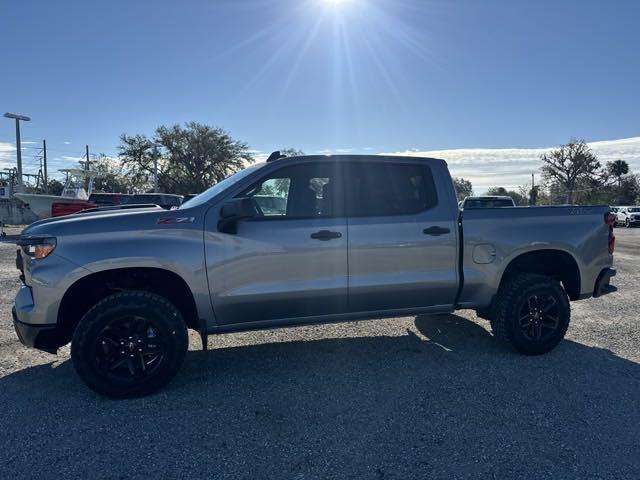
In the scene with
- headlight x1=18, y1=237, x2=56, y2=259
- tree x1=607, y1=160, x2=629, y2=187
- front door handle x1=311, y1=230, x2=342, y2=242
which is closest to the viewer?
headlight x1=18, y1=237, x2=56, y2=259

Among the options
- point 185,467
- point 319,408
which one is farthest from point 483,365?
point 185,467

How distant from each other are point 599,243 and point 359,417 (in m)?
3.16

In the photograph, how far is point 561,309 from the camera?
173 inches

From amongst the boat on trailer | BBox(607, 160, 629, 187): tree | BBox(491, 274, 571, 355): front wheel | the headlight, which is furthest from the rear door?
BBox(607, 160, 629, 187): tree

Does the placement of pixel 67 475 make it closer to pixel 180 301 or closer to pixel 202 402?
pixel 202 402

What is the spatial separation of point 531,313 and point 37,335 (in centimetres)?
436

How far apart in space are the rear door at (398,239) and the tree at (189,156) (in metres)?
38.6

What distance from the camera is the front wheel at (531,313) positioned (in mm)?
4289

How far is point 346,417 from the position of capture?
10.4ft

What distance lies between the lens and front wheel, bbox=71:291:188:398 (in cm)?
335

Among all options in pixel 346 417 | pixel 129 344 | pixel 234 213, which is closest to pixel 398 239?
pixel 234 213

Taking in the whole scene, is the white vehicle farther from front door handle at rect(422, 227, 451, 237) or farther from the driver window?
the driver window

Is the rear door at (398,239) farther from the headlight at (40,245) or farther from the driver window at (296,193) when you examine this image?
the headlight at (40,245)

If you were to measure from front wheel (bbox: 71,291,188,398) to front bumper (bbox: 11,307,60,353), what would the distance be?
231 millimetres
